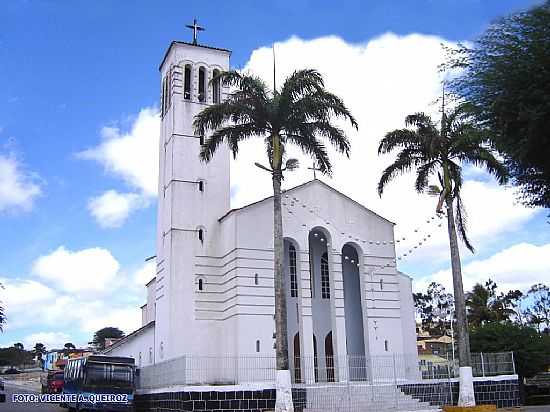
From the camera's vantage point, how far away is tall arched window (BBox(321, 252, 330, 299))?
31781 mm

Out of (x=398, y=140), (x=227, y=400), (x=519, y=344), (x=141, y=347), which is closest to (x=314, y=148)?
(x=398, y=140)

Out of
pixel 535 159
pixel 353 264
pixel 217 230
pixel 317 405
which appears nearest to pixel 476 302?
pixel 353 264

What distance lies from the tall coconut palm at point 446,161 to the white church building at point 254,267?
465cm

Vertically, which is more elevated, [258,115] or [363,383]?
[258,115]

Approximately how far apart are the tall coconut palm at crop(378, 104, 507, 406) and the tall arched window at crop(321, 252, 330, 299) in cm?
610

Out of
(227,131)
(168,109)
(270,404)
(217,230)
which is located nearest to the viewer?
(270,404)

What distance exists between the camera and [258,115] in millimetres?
23438

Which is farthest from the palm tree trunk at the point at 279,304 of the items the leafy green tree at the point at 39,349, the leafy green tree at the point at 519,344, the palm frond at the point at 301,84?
the leafy green tree at the point at 39,349

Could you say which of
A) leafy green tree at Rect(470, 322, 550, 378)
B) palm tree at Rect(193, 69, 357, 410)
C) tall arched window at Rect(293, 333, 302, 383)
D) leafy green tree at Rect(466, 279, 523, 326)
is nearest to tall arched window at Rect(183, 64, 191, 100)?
palm tree at Rect(193, 69, 357, 410)

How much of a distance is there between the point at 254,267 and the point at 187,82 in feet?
36.3

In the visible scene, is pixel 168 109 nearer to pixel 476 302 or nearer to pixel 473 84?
pixel 473 84

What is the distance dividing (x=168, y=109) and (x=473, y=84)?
76.5 ft

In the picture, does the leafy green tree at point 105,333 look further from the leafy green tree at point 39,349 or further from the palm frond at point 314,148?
the palm frond at point 314,148

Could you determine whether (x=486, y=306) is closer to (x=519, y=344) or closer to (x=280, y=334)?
(x=519, y=344)
